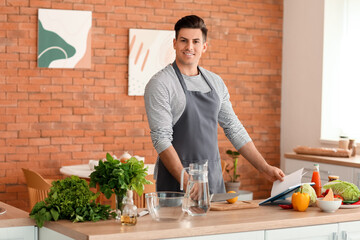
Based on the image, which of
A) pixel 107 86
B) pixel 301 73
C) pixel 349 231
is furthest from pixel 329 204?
pixel 301 73

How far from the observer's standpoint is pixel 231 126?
11.2 feet

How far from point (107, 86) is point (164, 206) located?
3652 mm

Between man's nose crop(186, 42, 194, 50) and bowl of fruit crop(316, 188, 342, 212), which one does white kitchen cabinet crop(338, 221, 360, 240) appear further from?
man's nose crop(186, 42, 194, 50)

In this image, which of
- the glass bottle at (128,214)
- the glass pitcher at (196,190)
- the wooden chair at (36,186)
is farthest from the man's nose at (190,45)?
the wooden chair at (36,186)

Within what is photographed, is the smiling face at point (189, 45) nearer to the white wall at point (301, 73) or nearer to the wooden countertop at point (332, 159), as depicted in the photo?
the wooden countertop at point (332, 159)

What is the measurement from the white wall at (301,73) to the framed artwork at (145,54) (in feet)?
4.98

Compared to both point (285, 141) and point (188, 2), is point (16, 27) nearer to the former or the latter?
point (188, 2)

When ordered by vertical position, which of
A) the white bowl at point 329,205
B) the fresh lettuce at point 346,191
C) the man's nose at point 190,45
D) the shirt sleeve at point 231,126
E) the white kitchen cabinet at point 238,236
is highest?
the man's nose at point 190,45

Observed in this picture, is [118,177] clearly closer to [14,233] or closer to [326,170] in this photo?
[14,233]

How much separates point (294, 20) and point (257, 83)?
33.5 inches

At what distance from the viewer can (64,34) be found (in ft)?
19.1

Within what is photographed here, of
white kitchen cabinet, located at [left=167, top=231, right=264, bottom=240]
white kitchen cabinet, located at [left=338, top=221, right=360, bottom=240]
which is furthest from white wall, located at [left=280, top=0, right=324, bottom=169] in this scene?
white kitchen cabinet, located at [left=167, top=231, right=264, bottom=240]

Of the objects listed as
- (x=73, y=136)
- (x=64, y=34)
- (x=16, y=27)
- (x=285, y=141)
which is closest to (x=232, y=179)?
(x=285, y=141)

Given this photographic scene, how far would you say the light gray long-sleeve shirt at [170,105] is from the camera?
3.05 m
